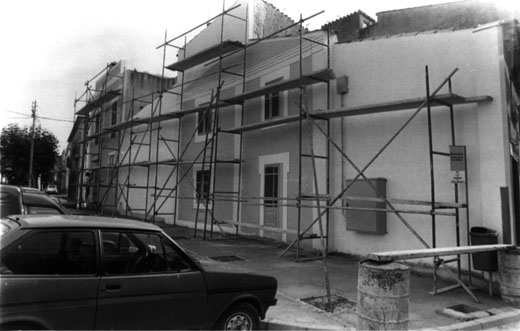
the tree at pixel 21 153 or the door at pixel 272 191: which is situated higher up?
the tree at pixel 21 153

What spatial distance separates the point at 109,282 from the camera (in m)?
3.39

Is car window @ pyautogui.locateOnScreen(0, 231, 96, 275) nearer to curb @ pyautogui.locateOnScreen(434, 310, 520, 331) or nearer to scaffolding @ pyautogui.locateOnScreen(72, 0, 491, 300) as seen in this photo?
scaffolding @ pyautogui.locateOnScreen(72, 0, 491, 300)

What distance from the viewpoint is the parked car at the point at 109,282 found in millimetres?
3039

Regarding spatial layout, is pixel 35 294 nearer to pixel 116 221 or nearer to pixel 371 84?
pixel 116 221

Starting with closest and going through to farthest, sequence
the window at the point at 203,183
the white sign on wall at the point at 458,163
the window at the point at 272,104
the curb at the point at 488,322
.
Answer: the curb at the point at 488,322
the white sign on wall at the point at 458,163
the window at the point at 272,104
the window at the point at 203,183

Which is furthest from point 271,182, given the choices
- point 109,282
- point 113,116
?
point 113,116

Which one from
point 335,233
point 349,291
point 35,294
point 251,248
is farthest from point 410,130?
point 35,294

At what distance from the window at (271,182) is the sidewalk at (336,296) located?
6.60 feet

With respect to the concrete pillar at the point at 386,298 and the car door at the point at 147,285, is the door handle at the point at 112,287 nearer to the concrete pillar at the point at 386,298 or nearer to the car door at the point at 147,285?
the car door at the point at 147,285

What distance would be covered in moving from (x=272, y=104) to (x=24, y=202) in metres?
7.11

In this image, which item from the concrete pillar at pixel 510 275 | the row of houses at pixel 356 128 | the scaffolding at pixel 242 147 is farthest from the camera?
the scaffolding at pixel 242 147

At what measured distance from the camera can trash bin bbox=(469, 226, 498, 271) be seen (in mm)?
6207

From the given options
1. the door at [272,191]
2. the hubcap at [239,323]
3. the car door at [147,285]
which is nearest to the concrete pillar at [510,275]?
the hubcap at [239,323]

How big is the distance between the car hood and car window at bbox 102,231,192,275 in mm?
277
